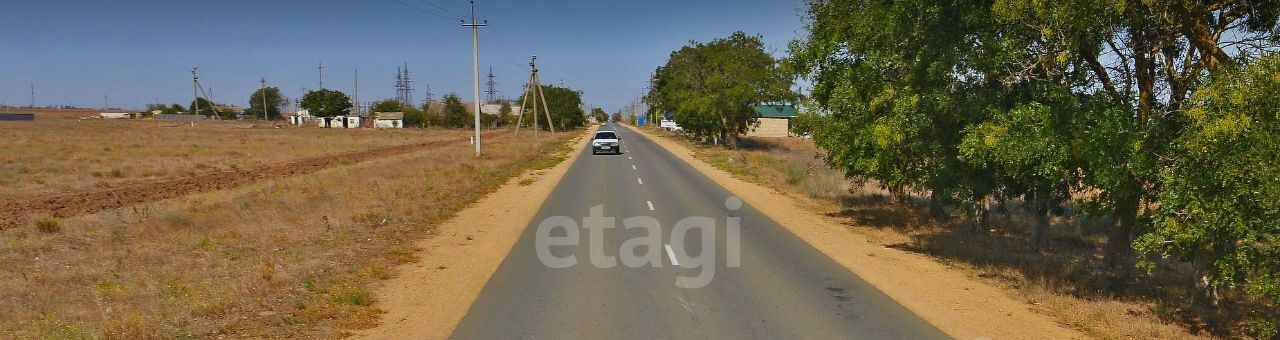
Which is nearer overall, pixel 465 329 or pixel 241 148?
pixel 465 329

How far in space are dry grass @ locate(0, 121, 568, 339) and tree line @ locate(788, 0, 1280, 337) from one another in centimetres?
811

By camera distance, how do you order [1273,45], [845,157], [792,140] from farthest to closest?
[792,140], [845,157], [1273,45]

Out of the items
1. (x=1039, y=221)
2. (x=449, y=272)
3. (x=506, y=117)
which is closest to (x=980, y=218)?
(x=1039, y=221)

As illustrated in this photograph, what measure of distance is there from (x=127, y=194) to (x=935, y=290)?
24.8 meters

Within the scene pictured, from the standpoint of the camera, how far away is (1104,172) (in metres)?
8.48

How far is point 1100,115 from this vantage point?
9.13 m

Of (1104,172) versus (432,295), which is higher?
(1104,172)

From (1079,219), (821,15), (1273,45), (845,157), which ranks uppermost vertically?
(821,15)

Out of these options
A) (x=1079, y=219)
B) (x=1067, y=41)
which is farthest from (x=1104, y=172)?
(x=1079, y=219)

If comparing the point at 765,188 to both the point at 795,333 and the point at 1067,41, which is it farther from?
the point at 795,333

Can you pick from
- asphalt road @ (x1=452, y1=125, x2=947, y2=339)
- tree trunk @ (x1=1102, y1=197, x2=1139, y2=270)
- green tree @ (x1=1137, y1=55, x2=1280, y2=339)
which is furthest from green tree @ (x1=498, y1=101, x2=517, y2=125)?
green tree @ (x1=1137, y1=55, x2=1280, y2=339)

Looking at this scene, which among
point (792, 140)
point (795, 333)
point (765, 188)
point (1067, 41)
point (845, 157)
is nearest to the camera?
point (795, 333)

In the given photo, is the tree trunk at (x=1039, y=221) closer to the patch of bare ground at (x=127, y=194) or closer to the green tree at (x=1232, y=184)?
the green tree at (x=1232, y=184)

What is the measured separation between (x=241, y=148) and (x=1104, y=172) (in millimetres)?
57031
